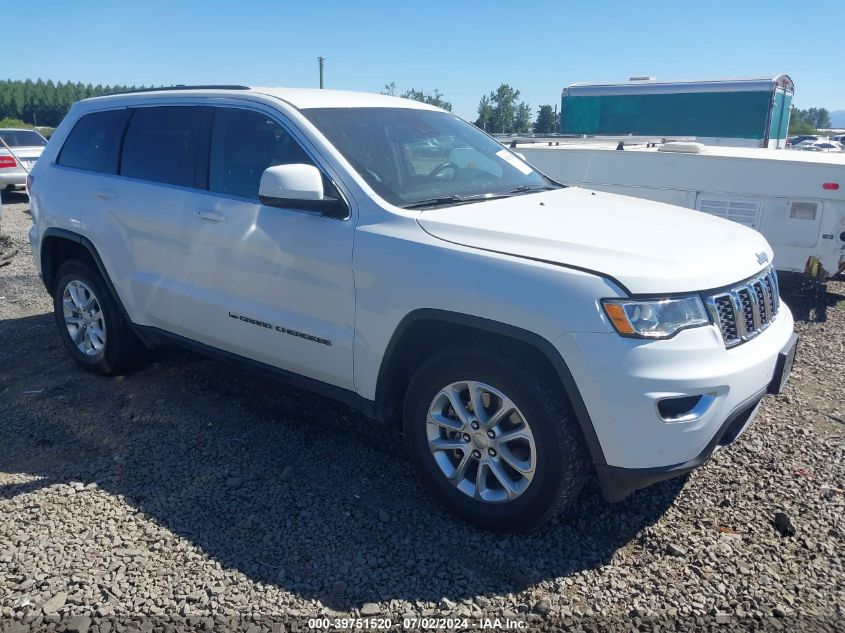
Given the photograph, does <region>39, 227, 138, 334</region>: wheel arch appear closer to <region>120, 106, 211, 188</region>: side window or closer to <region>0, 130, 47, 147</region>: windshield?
<region>120, 106, 211, 188</region>: side window

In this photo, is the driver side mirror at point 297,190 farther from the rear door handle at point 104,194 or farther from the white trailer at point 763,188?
the white trailer at point 763,188

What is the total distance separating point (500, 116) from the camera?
27.0 metres

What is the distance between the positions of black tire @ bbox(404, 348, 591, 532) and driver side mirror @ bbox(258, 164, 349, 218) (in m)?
0.89

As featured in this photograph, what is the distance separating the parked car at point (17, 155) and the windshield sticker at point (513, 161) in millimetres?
12350

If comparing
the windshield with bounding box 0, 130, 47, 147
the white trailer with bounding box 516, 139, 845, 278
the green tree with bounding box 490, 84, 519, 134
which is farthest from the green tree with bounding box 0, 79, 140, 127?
the white trailer with bounding box 516, 139, 845, 278

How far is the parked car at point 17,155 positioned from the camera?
1491 centimetres

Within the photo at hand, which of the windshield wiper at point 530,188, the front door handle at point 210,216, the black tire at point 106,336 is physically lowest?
the black tire at point 106,336

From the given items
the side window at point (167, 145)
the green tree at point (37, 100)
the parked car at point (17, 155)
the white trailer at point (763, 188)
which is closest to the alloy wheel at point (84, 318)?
the side window at point (167, 145)

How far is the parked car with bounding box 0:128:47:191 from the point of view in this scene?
48.9ft

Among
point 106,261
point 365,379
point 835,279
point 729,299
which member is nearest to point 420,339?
Result: point 365,379

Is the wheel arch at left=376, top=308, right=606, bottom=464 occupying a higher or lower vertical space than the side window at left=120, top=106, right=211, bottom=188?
lower

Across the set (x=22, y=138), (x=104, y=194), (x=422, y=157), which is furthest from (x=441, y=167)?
(x=22, y=138)

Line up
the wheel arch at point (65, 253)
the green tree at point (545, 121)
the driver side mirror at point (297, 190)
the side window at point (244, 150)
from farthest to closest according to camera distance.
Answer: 1. the green tree at point (545, 121)
2. the wheel arch at point (65, 253)
3. the side window at point (244, 150)
4. the driver side mirror at point (297, 190)

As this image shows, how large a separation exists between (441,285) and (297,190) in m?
0.82
